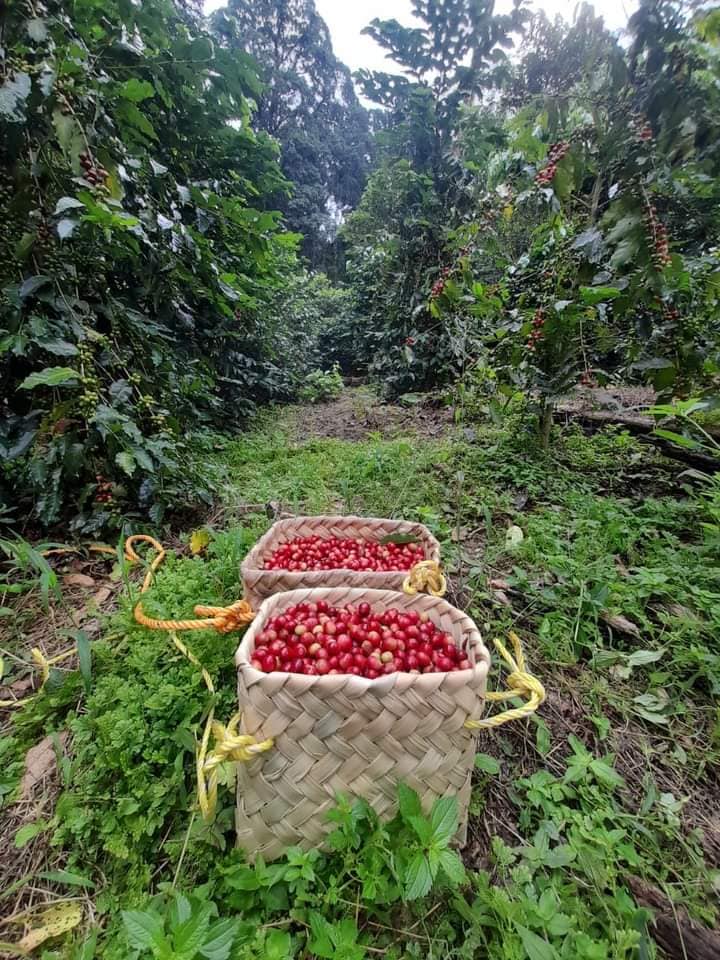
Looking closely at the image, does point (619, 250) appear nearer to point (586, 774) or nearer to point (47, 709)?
point (586, 774)

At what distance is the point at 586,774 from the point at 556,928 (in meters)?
0.33

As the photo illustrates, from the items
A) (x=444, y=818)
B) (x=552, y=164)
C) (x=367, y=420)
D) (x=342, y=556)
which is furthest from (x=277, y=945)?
(x=367, y=420)

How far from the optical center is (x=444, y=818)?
0.67 m

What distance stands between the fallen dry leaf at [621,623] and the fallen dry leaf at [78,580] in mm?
1754

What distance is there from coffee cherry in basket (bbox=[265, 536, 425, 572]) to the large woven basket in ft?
2.02

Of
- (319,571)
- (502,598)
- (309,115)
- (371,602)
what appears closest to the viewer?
(371,602)

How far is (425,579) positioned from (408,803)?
1.78 ft

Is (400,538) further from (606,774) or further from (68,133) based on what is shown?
(68,133)

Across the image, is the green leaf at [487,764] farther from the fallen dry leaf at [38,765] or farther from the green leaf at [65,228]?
the green leaf at [65,228]

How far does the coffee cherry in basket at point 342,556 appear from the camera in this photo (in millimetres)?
1350

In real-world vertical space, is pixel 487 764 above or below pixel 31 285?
below

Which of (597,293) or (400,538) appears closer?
(400,538)

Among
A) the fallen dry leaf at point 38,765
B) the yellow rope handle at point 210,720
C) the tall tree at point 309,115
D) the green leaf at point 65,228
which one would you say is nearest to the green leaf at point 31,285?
the green leaf at point 65,228

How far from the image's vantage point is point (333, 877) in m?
0.69
